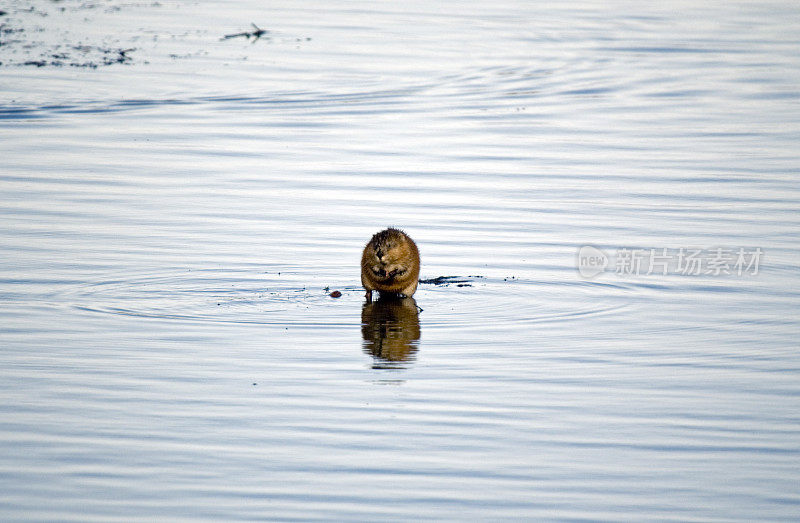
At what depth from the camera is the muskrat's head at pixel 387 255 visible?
10852 millimetres

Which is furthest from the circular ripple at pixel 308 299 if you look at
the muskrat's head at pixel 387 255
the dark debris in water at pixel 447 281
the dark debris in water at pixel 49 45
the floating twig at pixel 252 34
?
the floating twig at pixel 252 34

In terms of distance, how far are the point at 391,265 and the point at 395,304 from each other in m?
0.34

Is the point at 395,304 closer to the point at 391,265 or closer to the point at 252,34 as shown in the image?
the point at 391,265

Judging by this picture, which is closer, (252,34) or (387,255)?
(387,255)

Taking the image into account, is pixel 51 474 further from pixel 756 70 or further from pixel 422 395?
pixel 756 70

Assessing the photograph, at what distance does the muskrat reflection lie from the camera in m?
9.20

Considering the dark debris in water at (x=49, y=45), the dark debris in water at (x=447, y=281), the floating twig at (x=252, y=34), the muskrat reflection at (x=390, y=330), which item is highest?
the floating twig at (x=252, y=34)

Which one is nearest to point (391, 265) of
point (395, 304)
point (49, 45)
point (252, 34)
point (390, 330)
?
point (395, 304)

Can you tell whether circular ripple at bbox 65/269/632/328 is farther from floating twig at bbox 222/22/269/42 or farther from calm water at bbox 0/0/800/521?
floating twig at bbox 222/22/269/42

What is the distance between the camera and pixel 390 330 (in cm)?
998

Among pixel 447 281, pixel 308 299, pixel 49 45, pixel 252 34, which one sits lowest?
pixel 308 299

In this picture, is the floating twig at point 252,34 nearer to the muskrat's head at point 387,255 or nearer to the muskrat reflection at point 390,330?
the muskrat's head at point 387,255

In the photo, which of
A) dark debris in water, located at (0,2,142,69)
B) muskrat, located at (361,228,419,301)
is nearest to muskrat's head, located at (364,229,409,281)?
muskrat, located at (361,228,419,301)

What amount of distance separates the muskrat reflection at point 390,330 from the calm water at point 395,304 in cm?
6
